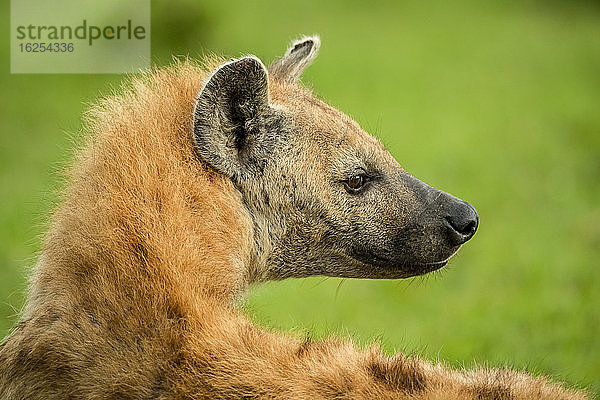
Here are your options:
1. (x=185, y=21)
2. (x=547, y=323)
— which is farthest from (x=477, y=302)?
(x=185, y=21)

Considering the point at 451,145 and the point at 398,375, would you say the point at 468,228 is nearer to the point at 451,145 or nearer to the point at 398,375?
the point at 398,375

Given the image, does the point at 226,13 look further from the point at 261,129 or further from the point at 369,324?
the point at 261,129

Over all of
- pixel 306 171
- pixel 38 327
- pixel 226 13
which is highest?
pixel 226 13

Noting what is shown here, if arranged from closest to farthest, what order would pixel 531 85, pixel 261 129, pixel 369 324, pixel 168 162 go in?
pixel 168 162, pixel 261 129, pixel 369 324, pixel 531 85

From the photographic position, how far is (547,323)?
5781mm

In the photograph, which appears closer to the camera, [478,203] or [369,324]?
[369,324]

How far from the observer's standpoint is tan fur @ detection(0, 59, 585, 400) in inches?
100

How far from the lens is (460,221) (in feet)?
11.7

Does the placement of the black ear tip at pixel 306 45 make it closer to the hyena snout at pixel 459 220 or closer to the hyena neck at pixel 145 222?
the hyena neck at pixel 145 222

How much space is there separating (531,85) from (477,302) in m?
8.39

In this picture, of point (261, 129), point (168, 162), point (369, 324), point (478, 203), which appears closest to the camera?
point (168, 162)

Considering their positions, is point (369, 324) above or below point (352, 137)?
below

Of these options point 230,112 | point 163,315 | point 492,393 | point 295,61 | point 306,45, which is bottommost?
point 492,393

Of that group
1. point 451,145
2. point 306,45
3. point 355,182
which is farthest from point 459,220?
point 451,145
